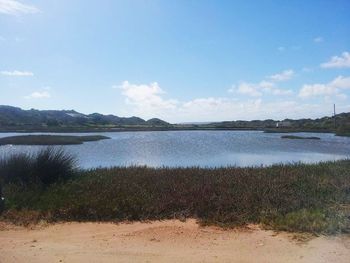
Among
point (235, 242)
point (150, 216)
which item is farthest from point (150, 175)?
point (235, 242)

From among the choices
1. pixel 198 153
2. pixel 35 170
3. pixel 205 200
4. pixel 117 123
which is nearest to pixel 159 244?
pixel 205 200

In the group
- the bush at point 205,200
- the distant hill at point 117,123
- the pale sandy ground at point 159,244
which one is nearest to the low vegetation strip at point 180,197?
the bush at point 205,200

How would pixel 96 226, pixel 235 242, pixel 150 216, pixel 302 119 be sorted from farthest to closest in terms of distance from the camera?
pixel 302 119, pixel 150 216, pixel 96 226, pixel 235 242

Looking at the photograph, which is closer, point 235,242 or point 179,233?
point 235,242

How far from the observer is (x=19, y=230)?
29.3ft

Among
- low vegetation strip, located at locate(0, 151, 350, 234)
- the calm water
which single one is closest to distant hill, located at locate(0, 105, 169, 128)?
the calm water

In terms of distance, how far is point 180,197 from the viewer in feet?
35.1

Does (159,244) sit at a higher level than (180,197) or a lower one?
lower

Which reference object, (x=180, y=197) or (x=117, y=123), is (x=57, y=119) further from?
(x=180, y=197)

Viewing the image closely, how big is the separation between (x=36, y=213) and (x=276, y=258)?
5.45 metres

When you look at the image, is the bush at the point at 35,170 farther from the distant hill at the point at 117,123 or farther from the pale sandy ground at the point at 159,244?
the distant hill at the point at 117,123

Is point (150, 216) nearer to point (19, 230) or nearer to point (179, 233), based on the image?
point (179, 233)

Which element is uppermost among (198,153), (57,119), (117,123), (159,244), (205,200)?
(57,119)

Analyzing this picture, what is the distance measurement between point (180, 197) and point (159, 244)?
9.72 ft
